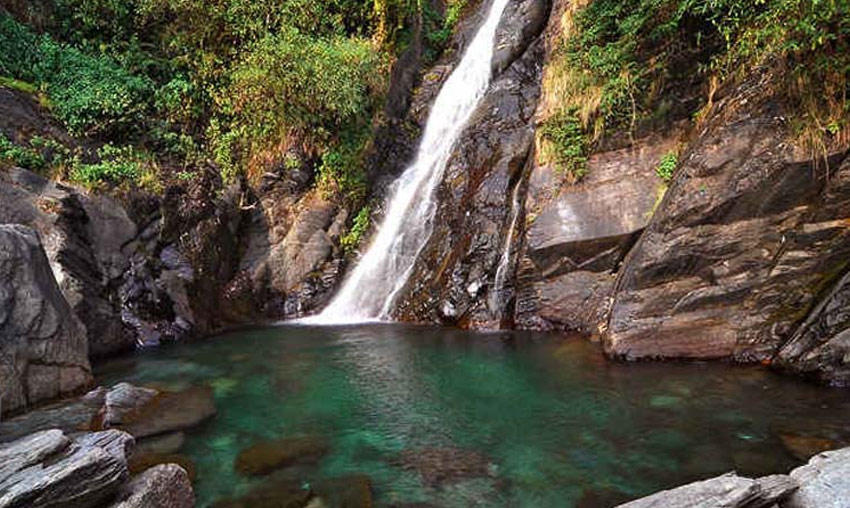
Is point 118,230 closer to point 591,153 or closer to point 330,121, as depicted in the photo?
point 330,121

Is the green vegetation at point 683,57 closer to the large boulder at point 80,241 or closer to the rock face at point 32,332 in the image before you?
the large boulder at point 80,241

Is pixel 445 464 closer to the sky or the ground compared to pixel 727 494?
closer to the ground

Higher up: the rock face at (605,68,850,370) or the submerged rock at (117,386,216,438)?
the rock face at (605,68,850,370)

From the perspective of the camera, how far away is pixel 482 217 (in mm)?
11336

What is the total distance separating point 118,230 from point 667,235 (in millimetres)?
9147

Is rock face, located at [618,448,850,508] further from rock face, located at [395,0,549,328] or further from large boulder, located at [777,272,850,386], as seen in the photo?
rock face, located at [395,0,549,328]

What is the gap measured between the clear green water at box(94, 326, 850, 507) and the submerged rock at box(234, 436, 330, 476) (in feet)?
0.40

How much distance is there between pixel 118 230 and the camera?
10133mm

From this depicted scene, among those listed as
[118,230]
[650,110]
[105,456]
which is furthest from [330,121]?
[105,456]

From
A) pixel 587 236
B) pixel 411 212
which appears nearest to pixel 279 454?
pixel 587 236

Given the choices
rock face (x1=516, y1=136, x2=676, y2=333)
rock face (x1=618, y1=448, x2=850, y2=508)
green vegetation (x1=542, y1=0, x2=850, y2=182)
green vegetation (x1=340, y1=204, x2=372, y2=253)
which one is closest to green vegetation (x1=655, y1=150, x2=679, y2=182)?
rock face (x1=516, y1=136, x2=676, y2=333)

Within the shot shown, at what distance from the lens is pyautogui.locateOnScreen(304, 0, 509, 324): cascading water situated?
12.0 m

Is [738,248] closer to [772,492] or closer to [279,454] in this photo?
[772,492]

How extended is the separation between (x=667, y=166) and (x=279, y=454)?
741 cm
